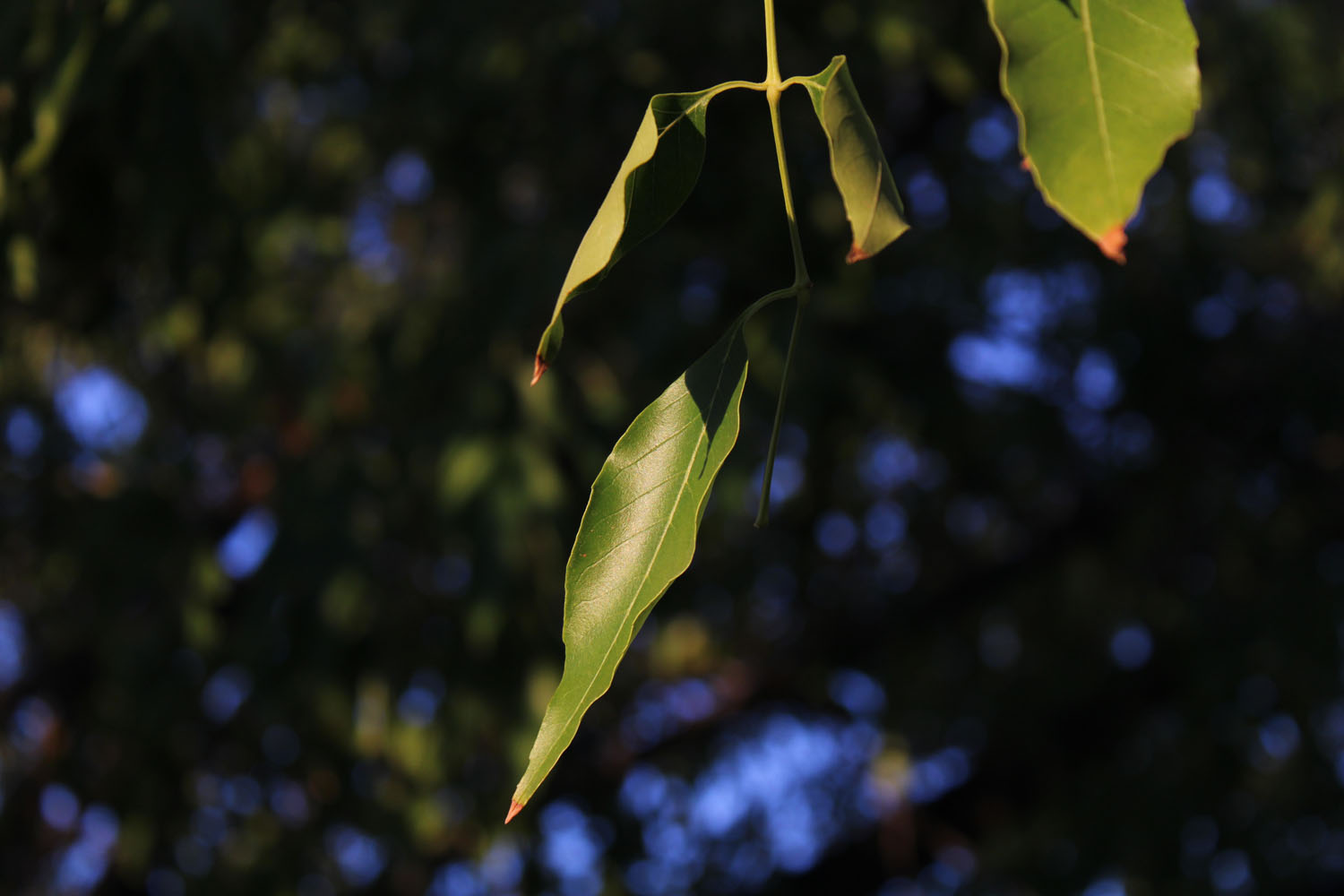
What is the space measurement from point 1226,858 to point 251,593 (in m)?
2.04

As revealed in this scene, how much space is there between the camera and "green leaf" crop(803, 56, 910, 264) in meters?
0.41

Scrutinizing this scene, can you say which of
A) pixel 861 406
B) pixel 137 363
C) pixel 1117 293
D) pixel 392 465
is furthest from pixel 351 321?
pixel 1117 293

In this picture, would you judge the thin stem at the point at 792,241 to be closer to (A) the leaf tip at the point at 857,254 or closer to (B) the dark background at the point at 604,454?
(A) the leaf tip at the point at 857,254

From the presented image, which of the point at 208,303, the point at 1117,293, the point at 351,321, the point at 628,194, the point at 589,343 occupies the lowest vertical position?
the point at 1117,293

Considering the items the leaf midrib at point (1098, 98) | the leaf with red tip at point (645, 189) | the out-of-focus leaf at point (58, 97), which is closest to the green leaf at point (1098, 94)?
the leaf midrib at point (1098, 98)

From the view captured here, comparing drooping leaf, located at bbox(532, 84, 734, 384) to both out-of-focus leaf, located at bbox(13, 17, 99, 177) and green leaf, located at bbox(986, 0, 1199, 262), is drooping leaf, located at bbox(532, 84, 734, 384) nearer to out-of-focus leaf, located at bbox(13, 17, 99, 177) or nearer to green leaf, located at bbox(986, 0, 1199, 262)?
green leaf, located at bbox(986, 0, 1199, 262)

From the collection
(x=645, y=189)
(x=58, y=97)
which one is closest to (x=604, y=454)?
(x=58, y=97)

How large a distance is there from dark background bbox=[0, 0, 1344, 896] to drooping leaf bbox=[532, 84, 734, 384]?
732 mm

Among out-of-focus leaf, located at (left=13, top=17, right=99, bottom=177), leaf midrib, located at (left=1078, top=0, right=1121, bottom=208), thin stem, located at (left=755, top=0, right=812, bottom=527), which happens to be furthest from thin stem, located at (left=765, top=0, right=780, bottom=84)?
out-of-focus leaf, located at (left=13, top=17, right=99, bottom=177)

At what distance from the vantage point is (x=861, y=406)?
2.01 m

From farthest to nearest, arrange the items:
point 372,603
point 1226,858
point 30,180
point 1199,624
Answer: point 1199,624, point 1226,858, point 372,603, point 30,180

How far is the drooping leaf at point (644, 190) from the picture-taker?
40 cm

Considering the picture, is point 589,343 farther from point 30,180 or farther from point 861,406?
point 30,180

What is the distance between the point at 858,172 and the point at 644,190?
0.30 feet
